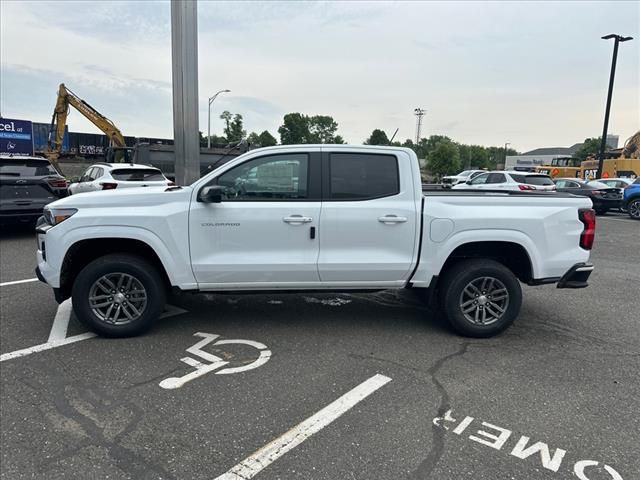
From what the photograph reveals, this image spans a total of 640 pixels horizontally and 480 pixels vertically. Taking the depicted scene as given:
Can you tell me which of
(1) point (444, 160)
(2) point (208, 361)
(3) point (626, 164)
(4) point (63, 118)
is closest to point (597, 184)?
(3) point (626, 164)

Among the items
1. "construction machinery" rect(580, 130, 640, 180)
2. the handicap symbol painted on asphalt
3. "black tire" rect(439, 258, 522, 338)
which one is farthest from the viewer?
"construction machinery" rect(580, 130, 640, 180)

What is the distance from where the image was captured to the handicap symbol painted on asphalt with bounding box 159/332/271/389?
365 cm

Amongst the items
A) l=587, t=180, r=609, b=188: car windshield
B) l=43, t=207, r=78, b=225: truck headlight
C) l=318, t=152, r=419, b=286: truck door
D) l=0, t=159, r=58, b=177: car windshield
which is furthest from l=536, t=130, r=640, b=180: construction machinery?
l=43, t=207, r=78, b=225: truck headlight

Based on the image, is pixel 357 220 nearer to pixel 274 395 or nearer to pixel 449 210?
pixel 449 210

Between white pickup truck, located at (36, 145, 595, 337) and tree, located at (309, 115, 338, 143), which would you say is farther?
tree, located at (309, 115, 338, 143)

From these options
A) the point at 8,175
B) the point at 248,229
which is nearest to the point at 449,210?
the point at 248,229

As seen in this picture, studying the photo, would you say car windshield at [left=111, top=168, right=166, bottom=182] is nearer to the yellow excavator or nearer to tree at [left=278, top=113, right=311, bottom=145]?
the yellow excavator

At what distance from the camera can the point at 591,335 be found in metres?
4.79

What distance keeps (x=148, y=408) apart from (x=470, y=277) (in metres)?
3.06

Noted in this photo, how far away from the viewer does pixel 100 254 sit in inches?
181

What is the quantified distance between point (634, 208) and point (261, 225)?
17145 millimetres

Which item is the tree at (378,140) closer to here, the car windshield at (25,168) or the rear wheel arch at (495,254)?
the rear wheel arch at (495,254)

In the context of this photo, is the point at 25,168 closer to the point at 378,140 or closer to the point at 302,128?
the point at 378,140

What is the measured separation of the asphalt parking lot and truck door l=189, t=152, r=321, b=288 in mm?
652
